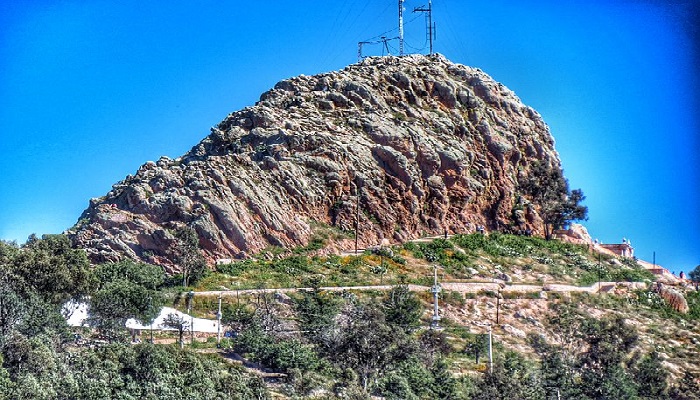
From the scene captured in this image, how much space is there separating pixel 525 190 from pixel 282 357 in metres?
39.7

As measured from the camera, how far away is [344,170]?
76312mm

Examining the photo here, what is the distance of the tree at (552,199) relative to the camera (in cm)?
8425

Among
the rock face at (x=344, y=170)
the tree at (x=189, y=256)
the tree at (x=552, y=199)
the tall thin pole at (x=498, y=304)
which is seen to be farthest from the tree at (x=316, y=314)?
the tree at (x=552, y=199)

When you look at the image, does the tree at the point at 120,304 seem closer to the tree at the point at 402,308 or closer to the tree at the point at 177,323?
the tree at the point at 177,323

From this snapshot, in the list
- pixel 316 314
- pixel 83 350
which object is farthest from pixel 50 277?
pixel 316 314

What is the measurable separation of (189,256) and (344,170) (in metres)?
16.3

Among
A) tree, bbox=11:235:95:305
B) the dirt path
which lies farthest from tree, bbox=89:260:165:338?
the dirt path

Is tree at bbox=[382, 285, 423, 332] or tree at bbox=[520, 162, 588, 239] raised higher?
tree at bbox=[520, 162, 588, 239]

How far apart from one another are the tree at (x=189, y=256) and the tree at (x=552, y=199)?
1213 inches

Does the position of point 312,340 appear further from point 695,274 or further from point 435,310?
point 695,274

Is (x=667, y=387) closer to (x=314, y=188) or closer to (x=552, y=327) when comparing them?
(x=552, y=327)

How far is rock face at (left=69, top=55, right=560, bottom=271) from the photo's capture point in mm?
68750

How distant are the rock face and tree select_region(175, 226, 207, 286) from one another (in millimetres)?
815

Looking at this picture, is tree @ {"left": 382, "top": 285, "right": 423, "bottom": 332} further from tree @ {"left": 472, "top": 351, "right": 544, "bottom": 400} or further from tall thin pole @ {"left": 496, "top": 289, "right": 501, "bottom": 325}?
tree @ {"left": 472, "top": 351, "right": 544, "bottom": 400}
